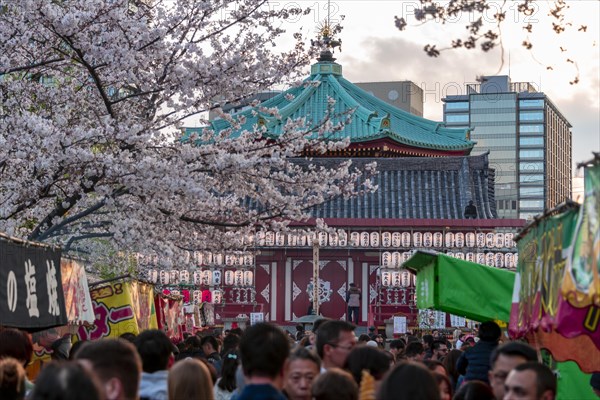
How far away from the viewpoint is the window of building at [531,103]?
13098cm

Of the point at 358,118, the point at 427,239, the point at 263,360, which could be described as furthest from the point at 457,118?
the point at 263,360

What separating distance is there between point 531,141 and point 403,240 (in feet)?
316

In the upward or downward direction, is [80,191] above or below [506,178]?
below

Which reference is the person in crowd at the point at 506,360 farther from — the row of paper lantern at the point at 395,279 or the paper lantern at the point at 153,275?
the row of paper lantern at the point at 395,279

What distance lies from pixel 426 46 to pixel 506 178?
415ft

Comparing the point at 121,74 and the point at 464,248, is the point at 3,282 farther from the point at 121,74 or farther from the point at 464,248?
the point at 464,248

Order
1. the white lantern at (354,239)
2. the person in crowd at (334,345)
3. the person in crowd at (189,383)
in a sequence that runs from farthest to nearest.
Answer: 1. the white lantern at (354,239)
2. the person in crowd at (334,345)
3. the person in crowd at (189,383)

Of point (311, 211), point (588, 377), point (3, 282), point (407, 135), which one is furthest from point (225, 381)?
point (407, 135)

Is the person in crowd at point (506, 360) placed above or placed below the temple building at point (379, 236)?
below

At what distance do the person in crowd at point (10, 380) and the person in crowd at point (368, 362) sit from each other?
2475 mm

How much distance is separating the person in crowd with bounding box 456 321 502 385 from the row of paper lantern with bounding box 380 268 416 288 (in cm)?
2835

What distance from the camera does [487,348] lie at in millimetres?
11383

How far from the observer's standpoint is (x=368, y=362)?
8195 millimetres

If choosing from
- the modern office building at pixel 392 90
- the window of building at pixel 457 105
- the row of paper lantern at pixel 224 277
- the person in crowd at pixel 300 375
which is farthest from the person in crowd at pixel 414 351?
the window of building at pixel 457 105
